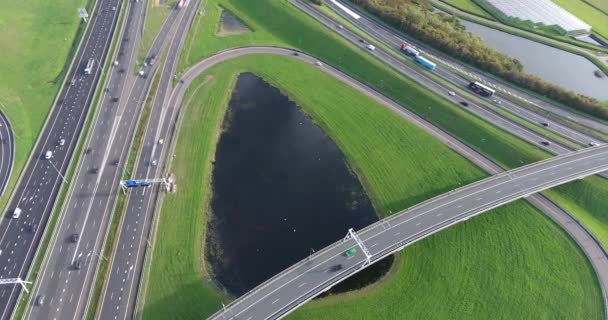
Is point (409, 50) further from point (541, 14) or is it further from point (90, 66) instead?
point (90, 66)

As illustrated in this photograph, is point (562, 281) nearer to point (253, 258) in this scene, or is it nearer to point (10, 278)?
point (253, 258)

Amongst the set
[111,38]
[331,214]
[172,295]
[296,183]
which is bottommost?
[172,295]

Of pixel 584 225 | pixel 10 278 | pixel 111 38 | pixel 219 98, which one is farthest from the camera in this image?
pixel 111 38

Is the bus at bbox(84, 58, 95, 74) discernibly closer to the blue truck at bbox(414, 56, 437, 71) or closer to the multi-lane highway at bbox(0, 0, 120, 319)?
the multi-lane highway at bbox(0, 0, 120, 319)

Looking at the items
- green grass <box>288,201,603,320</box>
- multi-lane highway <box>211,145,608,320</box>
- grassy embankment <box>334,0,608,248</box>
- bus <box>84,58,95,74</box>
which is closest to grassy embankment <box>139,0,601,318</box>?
grassy embankment <box>334,0,608,248</box>

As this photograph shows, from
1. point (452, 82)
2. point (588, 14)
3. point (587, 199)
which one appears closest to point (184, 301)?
point (587, 199)

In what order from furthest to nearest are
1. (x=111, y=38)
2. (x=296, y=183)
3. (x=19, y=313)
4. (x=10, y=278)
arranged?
(x=111, y=38), (x=296, y=183), (x=10, y=278), (x=19, y=313)

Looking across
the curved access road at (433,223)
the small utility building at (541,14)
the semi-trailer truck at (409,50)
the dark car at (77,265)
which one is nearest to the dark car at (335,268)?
the curved access road at (433,223)

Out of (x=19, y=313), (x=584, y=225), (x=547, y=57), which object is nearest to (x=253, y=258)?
(x=19, y=313)
